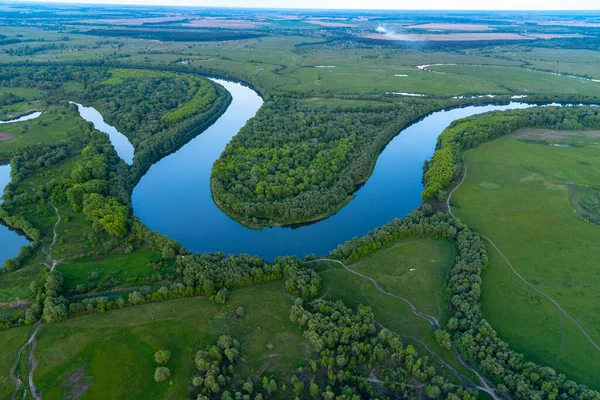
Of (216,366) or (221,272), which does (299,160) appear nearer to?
(221,272)

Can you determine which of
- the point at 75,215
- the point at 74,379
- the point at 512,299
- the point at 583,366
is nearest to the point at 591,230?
the point at 512,299

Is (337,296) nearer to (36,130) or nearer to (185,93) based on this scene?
(36,130)

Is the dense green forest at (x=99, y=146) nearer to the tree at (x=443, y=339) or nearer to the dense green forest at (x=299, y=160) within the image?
the dense green forest at (x=299, y=160)

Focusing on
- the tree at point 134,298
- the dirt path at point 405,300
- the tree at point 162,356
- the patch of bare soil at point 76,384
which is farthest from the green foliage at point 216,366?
the dirt path at point 405,300

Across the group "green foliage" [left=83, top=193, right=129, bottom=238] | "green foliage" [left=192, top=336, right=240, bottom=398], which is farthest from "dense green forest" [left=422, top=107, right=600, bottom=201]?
"green foliage" [left=83, top=193, right=129, bottom=238]

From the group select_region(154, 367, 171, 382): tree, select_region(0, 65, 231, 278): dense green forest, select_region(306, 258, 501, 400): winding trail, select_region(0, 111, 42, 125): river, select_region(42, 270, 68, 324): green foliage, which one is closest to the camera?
select_region(306, 258, 501, 400): winding trail

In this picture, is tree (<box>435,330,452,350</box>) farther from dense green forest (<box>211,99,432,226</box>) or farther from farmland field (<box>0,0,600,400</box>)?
dense green forest (<box>211,99,432,226</box>)
